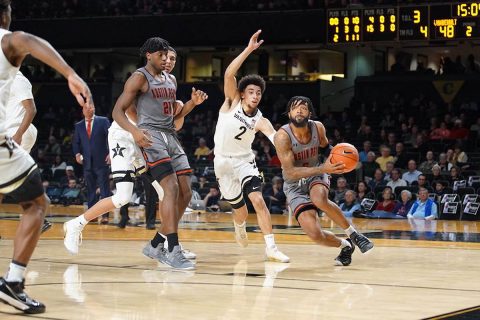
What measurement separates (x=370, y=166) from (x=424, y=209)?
3.13 m

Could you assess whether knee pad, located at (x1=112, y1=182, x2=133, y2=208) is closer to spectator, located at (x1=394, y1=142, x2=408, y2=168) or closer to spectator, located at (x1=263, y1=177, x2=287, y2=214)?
spectator, located at (x1=263, y1=177, x2=287, y2=214)

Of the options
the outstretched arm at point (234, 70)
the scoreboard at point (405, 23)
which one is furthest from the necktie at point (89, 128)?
the scoreboard at point (405, 23)

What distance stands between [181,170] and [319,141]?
4.38 feet

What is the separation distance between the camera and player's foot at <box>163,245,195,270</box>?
7508 mm

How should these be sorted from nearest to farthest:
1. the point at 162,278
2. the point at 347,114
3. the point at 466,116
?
1. the point at 162,278
2. the point at 466,116
3. the point at 347,114

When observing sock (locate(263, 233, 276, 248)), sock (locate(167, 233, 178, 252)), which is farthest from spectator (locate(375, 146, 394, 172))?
sock (locate(167, 233, 178, 252))

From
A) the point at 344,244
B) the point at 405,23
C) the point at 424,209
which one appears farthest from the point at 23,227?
the point at 405,23

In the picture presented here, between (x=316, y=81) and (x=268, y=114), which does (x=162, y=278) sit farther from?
(x=316, y=81)

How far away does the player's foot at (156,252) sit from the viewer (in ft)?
25.9

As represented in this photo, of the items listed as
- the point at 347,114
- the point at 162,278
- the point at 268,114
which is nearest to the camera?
the point at 162,278

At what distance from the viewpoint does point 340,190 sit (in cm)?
1811

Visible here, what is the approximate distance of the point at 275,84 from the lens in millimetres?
29312

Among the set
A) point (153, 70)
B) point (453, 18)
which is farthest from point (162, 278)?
point (453, 18)

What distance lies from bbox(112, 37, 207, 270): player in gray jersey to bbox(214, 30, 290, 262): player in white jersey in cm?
50
